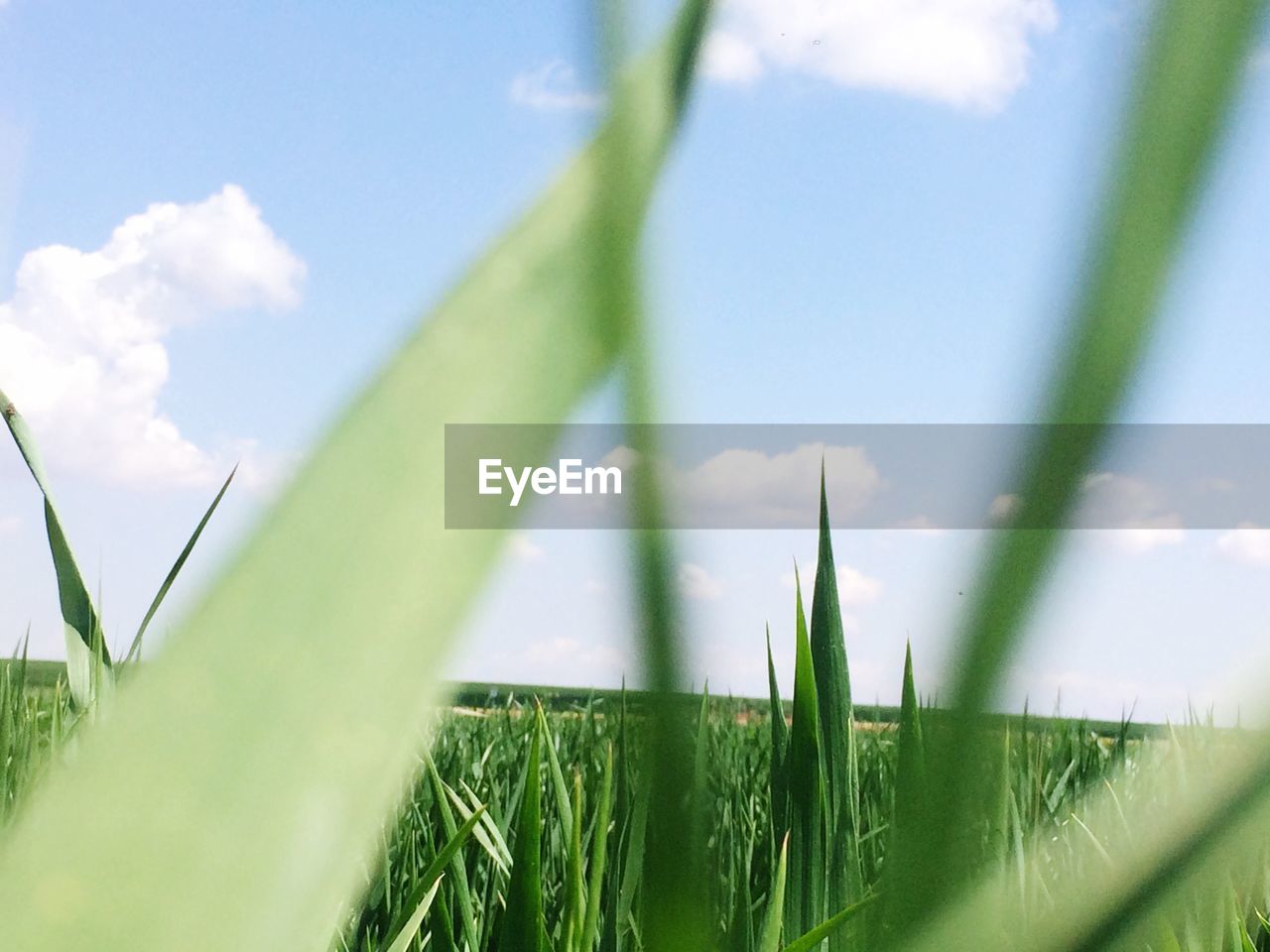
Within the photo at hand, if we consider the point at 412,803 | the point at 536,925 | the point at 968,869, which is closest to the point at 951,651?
the point at 968,869

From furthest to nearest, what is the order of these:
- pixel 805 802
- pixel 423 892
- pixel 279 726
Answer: pixel 423 892 < pixel 805 802 < pixel 279 726

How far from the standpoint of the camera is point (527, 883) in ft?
0.63

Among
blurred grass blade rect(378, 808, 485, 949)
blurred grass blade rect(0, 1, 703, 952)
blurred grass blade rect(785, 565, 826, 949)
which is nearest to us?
blurred grass blade rect(0, 1, 703, 952)

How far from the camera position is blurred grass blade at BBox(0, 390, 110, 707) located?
0.39 metres

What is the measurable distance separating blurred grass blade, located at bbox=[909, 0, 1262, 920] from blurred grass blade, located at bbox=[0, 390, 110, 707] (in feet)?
1.29

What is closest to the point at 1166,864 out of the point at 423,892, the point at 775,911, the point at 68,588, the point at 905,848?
the point at 905,848

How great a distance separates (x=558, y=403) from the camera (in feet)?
0.22

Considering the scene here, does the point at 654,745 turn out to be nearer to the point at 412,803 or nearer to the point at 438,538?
the point at 438,538

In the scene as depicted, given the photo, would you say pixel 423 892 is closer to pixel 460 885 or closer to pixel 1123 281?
pixel 460 885

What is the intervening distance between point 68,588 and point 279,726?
1.30ft

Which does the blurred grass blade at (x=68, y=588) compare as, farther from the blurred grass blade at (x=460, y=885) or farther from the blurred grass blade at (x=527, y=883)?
the blurred grass blade at (x=527, y=883)

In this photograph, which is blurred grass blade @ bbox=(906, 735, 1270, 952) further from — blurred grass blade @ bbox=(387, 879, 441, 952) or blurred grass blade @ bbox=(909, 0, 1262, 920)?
blurred grass blade @ bbox=(387, 879, 441, 952)

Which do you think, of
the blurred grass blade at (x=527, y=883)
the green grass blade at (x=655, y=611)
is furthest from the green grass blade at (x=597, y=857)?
the green grass blade at (x=655, y=611)

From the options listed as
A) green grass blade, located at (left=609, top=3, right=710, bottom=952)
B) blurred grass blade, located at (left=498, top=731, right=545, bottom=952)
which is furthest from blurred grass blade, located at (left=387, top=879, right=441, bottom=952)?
green grass blade, located at (left=609, top=3, right=710, bottom=952)
